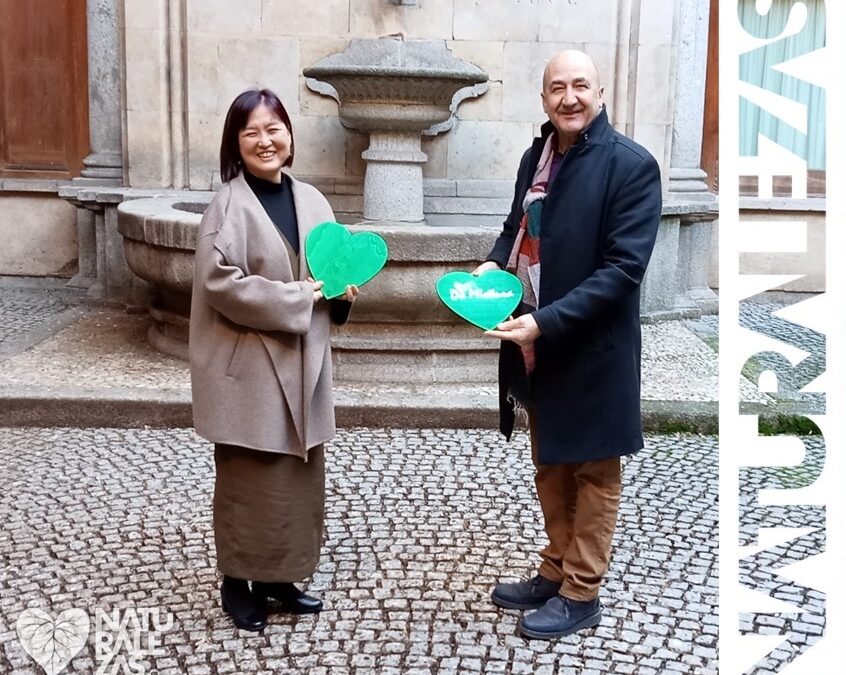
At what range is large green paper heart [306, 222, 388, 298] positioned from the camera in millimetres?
3014

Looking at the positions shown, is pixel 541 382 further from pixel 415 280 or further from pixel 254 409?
pixel 415 280

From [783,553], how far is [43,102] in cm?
691

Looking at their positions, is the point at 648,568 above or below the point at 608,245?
below

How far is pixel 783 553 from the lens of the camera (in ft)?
12.5

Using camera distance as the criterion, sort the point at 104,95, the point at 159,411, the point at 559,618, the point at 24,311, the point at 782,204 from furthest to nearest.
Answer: the point at 782,204 → the point at 104,95 → the point at 24,311 → the point at 159,411 → the point at 559,618

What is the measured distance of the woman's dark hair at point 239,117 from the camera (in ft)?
9.56

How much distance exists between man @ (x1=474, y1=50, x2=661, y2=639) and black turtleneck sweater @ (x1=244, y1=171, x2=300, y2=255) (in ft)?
2.01

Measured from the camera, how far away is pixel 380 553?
3.71 meters

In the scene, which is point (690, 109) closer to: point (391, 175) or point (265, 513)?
point (391, 175)

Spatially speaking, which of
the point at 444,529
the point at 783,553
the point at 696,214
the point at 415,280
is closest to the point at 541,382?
the point at 444,529

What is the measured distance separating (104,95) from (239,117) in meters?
5.62

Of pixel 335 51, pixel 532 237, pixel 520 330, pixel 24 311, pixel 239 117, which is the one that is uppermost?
pixel 335 51

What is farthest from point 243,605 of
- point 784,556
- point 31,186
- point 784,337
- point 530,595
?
point 31,186

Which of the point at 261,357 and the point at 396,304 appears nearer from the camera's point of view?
the point at 261,357
